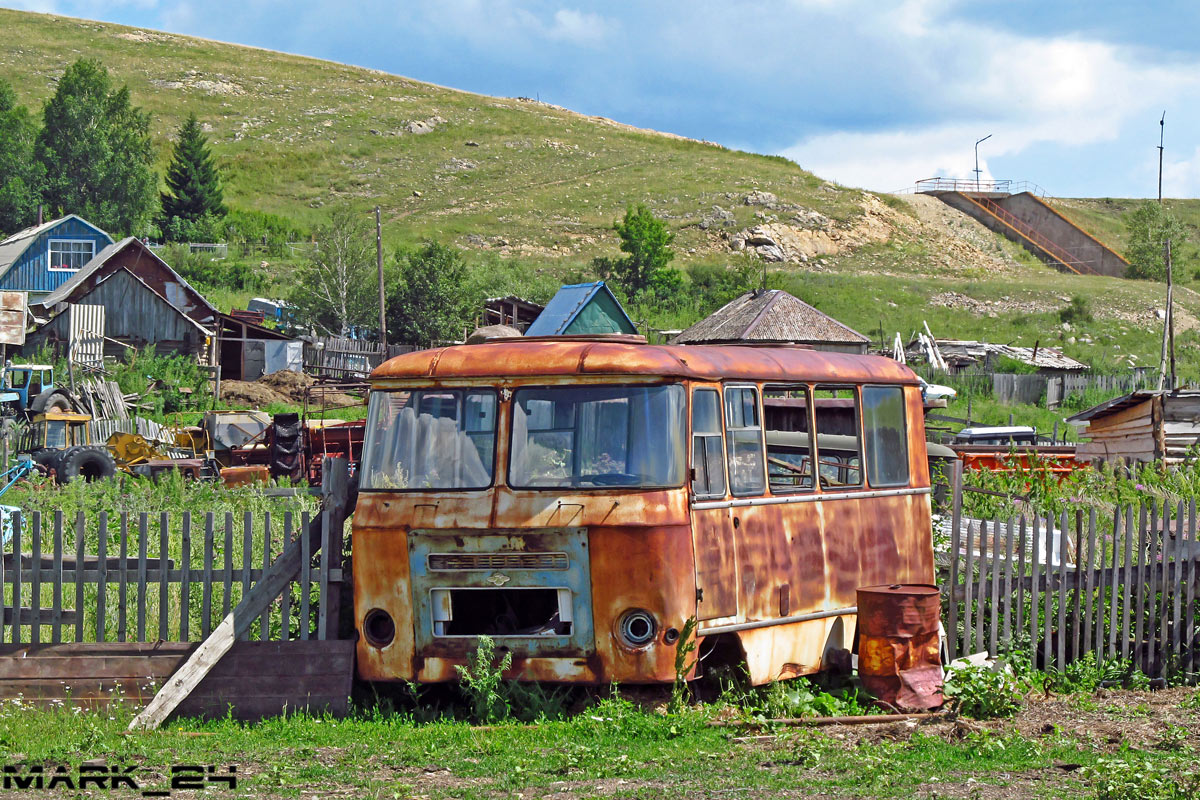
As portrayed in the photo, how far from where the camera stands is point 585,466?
770cm

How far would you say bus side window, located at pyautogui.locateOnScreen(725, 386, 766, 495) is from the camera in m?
8.15

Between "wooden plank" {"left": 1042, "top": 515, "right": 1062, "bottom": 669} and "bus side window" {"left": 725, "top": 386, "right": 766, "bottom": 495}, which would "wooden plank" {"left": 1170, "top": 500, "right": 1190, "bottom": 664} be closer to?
"wooden plank" {"left": 1042, "top": 515, "right": 1062, "bottom": 669}

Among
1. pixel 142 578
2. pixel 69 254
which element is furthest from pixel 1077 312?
pixel 142 578

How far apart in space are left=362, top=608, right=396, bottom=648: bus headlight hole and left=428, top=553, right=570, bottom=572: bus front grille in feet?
1.60

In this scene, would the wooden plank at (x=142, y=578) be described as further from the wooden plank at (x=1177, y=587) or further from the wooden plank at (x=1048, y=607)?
the wooden plank at (x=1177, y=587)

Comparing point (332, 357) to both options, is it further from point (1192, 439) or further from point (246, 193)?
point (246, 193)

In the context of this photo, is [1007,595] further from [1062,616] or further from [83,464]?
[83,464]

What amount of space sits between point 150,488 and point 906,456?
41.5 feet

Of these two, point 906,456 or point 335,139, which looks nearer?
point 906,456

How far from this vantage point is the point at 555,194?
275 ft

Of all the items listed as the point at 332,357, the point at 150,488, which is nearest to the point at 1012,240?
the point at 332,357

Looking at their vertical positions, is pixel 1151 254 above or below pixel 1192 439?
above

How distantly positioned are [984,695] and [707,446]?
95.0 inches

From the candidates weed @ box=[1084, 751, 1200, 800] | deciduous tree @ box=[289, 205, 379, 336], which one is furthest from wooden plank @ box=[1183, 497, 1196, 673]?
deciduous tree @ box=[289, 205, 379, 336]
